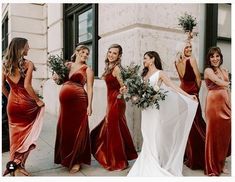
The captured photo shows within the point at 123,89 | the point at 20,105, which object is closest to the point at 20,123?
the point at 20,105

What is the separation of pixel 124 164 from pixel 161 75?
5.10 feet

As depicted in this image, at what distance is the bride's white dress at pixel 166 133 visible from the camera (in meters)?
3.98

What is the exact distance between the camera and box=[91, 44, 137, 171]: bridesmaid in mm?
4332

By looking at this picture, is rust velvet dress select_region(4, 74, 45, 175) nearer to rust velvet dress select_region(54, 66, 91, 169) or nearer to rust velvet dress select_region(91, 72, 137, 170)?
rust velvet dress select_region(54, 66, 91, 169)

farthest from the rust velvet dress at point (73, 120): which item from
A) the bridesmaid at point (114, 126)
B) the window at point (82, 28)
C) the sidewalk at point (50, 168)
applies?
the window at point (82, 28)

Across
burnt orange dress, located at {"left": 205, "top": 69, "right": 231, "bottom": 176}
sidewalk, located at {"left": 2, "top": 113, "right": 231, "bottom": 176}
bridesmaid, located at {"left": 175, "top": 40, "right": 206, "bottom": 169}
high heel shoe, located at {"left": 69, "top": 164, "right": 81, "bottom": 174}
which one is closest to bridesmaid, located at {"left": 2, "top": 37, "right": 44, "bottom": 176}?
sidewalk, located at {"left": 2, "top": 113, "right": 231, "bottom": 176}

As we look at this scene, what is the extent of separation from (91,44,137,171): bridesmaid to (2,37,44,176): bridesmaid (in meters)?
1.07

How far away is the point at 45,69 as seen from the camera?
10.3m

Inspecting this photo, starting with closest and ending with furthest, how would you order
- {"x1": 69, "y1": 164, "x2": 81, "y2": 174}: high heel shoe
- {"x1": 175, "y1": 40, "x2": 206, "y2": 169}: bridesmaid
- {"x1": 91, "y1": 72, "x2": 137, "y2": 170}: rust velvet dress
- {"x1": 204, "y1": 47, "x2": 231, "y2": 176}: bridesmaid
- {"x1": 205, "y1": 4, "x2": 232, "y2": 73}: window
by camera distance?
{"x1": 204, "y1": 47, "x2": 231, "y2": 176}: bridesmaid → {"x1": 69, "y1": 164, "x2": 81, "y2": 174}: high heel shoe → {"x1": 91, "y1": 72, "x2": 137, "y2": 170}: rust velvet dress → {"x1": 175, "y1": 40, "x2": 206, "y2": 169}: bridesmaid → {"x1": 205, "y1": 4, "x2": 232, "y2": 73}: window

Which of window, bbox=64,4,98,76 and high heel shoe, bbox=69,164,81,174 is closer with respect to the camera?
high heel shoe, bbox=69,164,81,174

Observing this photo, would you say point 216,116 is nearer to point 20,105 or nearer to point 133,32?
point 133,32

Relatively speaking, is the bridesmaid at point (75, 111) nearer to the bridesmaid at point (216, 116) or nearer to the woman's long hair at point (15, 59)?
the woman's long hair at point (15, 59)

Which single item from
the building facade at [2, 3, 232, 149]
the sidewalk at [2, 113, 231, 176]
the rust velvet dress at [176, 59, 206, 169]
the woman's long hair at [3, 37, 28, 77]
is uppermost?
the building facade at [2, 3, 232, 149]

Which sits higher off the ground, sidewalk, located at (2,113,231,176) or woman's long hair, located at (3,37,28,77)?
woman's long hair, located at (3,37,28,77)
